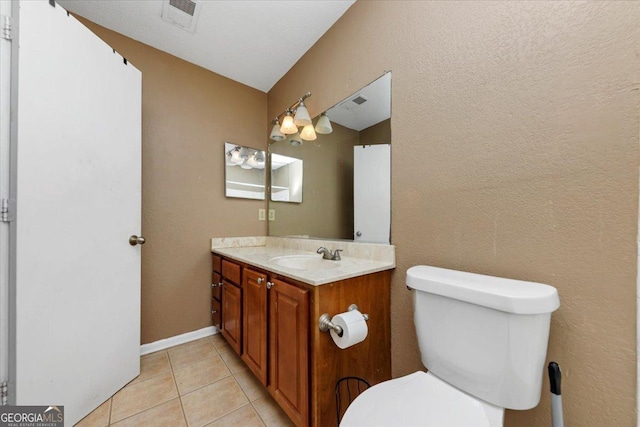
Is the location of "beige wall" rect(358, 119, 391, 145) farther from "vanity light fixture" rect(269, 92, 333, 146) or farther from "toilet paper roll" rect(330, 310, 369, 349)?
"toilet paper roll" rect(330, 310, 369, 349)

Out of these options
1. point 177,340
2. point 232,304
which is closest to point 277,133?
point 232,304

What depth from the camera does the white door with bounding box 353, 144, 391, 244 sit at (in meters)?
1.29

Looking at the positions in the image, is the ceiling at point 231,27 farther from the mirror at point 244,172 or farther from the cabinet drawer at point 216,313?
the cabinet drawer at point 216,313

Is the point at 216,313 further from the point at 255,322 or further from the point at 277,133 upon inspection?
the point at 277,133

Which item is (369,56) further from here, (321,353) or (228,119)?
(321,353)

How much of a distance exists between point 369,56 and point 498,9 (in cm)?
63

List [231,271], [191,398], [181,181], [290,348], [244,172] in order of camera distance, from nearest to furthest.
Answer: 1. [290,348]
2. [191,398]
3. [231,271]
4. [181,181]
5. [244,172]

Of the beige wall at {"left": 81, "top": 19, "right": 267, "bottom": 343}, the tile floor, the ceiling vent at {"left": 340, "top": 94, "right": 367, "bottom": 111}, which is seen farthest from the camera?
the beige wall at {"left": 81, "top": 19, "right": 267, "bottom": 343}

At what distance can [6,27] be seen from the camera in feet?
3.10

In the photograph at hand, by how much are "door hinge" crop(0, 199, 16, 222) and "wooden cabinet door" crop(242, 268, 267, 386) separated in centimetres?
100

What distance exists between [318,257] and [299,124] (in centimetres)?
103

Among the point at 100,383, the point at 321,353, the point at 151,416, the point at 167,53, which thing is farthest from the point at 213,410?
the point at 167,53

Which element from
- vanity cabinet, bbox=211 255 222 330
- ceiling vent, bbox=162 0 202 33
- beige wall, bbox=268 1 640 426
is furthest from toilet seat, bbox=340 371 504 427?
ceiling vent, bbox=162 0 202 33

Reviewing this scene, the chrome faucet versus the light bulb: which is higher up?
the light bulb
